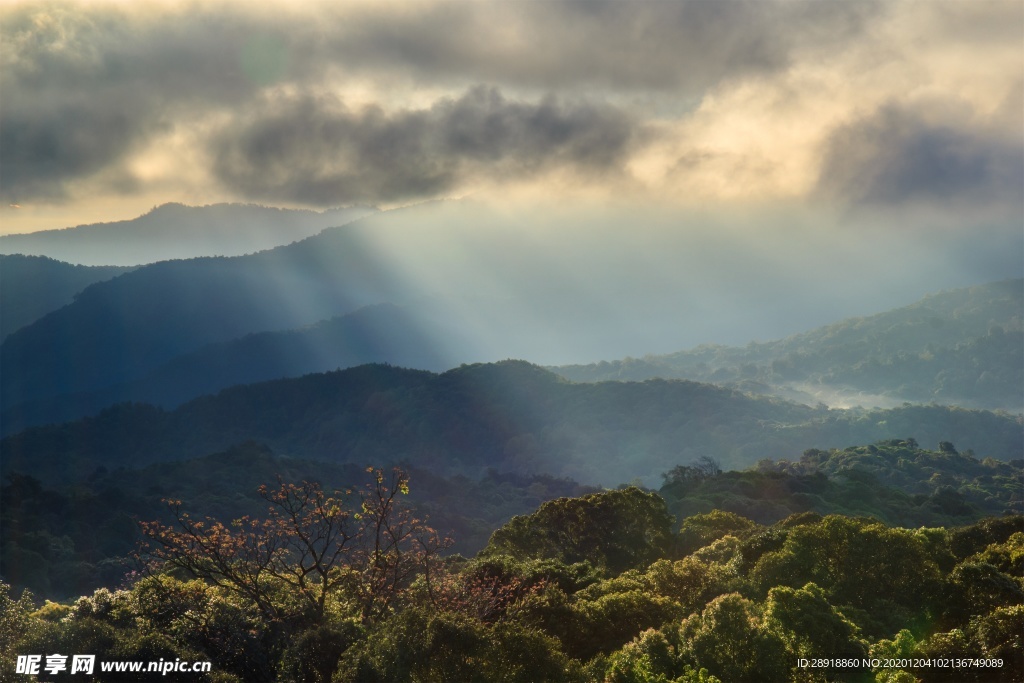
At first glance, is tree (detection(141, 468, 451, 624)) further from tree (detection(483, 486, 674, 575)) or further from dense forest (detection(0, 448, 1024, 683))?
tree (detection(483, 486, 674, 575))

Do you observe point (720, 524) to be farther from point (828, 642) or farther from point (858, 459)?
point (858, 459)

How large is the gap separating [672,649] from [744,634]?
2.55m

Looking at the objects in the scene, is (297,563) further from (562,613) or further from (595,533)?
(595,533)

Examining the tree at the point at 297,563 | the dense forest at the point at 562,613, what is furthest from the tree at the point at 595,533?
the tree at the point at 297,563

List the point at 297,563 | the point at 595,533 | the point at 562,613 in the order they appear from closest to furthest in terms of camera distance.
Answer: the point at 562,613 < the point at 297,563 < the point at 595,533

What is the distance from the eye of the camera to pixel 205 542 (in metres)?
32.8

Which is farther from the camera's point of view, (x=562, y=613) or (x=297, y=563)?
(x=297, y=563)

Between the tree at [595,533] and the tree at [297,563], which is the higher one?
the tree at [297,563]

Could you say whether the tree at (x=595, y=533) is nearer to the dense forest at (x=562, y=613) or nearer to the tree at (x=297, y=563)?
the dense forest at (x=562, y=613)

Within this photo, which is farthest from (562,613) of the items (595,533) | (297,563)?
(595,533)

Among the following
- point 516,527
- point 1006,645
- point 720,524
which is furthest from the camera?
point 720,524

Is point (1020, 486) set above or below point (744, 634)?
below

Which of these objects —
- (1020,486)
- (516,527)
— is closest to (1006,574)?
(516,527)

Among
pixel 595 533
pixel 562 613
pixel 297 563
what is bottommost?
pixel 595 533
